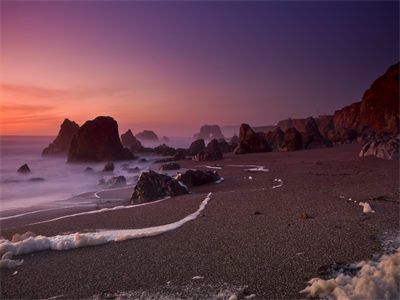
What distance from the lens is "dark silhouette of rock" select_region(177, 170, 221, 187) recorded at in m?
9.89

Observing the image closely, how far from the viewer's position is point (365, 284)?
2.42 m

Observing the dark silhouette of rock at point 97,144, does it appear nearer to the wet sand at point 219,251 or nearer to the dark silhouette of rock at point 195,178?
the dark silhouette of rock at point 195,178

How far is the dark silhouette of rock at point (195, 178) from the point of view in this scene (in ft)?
→ 32.4

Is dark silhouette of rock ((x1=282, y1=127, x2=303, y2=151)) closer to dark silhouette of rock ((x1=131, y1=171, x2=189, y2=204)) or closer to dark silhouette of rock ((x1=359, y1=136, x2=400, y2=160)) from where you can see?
dark silhouette of rock ((x1=359, y1=136, x2=400, y2=160))

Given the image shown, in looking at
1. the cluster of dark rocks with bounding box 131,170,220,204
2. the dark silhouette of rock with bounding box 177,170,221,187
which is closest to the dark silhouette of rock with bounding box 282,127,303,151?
the dark silhouette of rock with bounding box 177,170,221,187

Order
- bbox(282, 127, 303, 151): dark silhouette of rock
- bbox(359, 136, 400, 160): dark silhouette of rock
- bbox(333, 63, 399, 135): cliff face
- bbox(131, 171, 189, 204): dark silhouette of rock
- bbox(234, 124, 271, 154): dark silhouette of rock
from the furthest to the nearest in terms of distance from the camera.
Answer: bbox(333, 63, 399, 135): cliff face → bbox(234, 124, 271, 154): dark silhouette of rock → bbox(282, 127, 303, 151): dark silhouette of rock → bbox(359, 136, 400, 160): dark silhouette of rock → bbox(131, 171, 189, 204): dark silhouette of rock

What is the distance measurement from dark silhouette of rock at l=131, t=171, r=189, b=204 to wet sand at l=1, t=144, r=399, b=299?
1948 millimetres

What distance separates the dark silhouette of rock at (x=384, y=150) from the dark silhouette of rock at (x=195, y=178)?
8358 millimetres

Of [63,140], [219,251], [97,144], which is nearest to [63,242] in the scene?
[219,251]

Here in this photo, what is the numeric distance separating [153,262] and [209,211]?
2.43m

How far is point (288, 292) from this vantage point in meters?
2.61

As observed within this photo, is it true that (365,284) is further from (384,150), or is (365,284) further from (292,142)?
(292,142)

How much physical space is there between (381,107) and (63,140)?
59729 mm

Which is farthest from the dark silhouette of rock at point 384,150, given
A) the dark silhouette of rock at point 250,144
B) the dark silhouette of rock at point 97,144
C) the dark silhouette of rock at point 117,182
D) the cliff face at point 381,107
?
the cliff face at point 381,107
